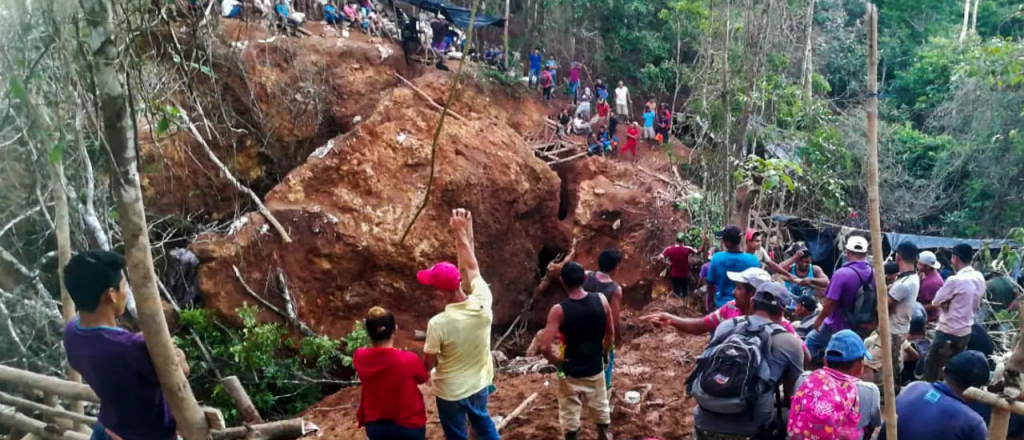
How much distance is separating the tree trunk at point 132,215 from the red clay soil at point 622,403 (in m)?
3.80

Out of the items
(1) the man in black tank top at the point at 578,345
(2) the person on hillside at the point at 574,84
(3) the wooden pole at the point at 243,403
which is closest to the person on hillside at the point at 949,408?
(1) the man in black tank top at the point at 578,345

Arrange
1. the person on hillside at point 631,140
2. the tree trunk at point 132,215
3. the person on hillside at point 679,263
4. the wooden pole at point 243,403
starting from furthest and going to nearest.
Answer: the person on hillside at point 631,140 < the person on hillside at point 679,263 < the wooden pole at point 243,403 < the tree trunk at point 132,215

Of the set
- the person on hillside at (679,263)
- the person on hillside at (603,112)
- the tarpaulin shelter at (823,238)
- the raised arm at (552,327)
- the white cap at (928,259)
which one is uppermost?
the raised arm at (552,327)

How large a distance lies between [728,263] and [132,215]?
186 inches

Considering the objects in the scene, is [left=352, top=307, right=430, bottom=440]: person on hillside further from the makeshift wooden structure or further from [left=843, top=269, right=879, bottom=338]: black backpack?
[left=843, top=269, right=879, bottom=338]: black backpack

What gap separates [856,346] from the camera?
11.0 ft

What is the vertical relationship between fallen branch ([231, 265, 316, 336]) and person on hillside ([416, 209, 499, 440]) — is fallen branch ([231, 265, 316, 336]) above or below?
below

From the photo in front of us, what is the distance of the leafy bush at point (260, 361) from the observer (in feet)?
26.5

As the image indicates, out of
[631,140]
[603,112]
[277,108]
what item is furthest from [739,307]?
[603,112]

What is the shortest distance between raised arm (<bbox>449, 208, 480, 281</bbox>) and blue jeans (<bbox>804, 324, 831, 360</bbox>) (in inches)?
120

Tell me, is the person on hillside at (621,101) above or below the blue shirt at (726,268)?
below

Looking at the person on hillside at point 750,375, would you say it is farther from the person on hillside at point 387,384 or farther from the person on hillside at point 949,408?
the person on hillside at point 387,384

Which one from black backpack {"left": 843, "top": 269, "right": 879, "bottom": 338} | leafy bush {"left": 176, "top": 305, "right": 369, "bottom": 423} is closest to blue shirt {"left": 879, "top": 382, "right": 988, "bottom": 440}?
black backpack {"left": 843, "top": 269, "right": 879, "bottom": 338}

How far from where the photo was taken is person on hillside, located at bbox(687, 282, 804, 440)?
11.8 ft
